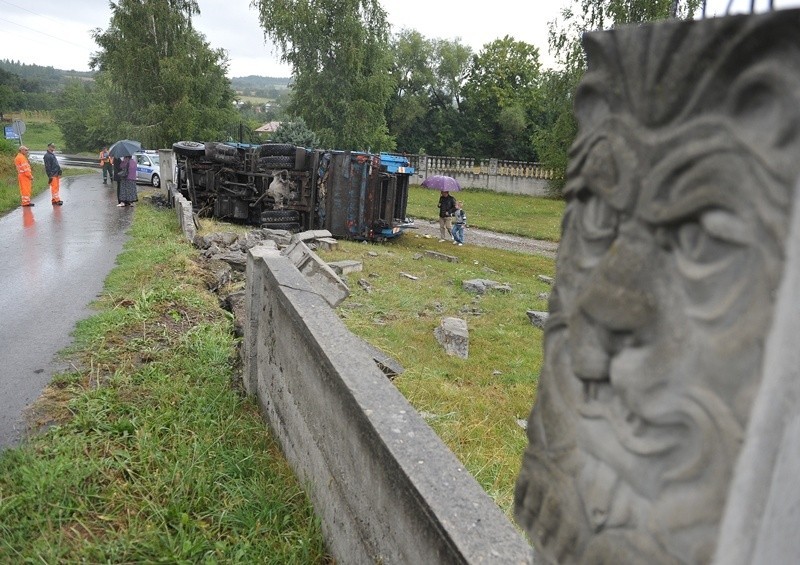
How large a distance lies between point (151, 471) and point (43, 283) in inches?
227

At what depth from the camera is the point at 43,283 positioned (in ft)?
28.1

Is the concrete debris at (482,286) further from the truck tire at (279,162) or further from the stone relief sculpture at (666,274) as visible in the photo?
the stone relief sculpture at (666,274)


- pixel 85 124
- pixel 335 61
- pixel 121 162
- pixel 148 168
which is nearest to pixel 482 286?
pixel 121 162

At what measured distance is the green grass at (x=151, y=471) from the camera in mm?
3312

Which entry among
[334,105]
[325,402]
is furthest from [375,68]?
[325,402]

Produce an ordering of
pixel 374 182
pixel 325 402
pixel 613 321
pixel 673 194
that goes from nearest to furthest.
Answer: pixel 673 194, pixel 613 321, pixel 325 402, pixel 374 182

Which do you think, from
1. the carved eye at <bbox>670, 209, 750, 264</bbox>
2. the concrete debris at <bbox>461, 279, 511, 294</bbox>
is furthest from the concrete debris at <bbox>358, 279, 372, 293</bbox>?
the carved eye at <bbox>670, 209, 750, 264</bbox>

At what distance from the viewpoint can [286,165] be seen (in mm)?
15570

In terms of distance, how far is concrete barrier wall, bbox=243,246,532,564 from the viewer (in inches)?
94.0

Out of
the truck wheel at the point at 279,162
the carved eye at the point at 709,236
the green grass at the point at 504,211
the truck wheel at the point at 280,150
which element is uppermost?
the carved eye at the point at 709,236

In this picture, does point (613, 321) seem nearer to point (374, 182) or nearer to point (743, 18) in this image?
point (743, 18)

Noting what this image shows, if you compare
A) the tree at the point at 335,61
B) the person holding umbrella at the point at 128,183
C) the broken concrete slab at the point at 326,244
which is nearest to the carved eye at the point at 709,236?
the broken concrete slab at the point at 326,244

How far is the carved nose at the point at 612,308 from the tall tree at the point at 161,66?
2984cm

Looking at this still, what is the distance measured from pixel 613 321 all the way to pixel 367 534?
208 cm
